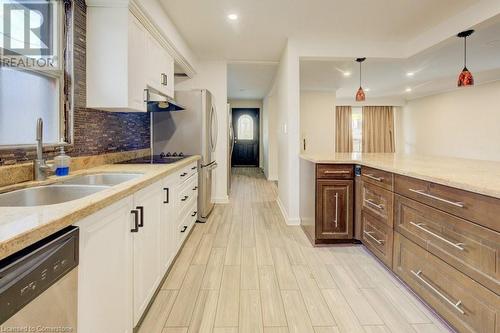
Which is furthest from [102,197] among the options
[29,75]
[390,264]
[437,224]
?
[390,264]

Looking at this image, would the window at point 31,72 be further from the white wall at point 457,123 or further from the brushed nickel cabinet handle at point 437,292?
the white wall at point 457,123

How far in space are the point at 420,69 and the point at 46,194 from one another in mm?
A: 6000

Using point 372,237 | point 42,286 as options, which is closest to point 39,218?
point 42,286

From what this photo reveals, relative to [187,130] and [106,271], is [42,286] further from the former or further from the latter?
[187,130]

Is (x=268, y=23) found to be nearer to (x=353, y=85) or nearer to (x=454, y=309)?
(x=454, y=309)

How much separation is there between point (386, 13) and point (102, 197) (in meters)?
3.32

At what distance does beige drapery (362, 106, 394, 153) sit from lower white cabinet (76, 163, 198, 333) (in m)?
8.77

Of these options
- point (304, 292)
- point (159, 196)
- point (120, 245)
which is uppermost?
point (159, 196)

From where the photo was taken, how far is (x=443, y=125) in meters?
7.60

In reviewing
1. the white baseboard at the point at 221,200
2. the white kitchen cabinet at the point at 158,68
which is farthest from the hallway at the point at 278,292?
the white kitchen cabinet at the point at 158,68

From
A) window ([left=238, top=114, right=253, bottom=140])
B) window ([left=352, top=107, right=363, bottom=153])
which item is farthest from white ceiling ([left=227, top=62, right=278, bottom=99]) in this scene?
window ([left=352, top=107, right=363, bottom=153])

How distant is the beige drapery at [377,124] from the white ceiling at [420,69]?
5.35 ft

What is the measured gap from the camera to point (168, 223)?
2.11 meters

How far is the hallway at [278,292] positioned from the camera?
1.61 metres
